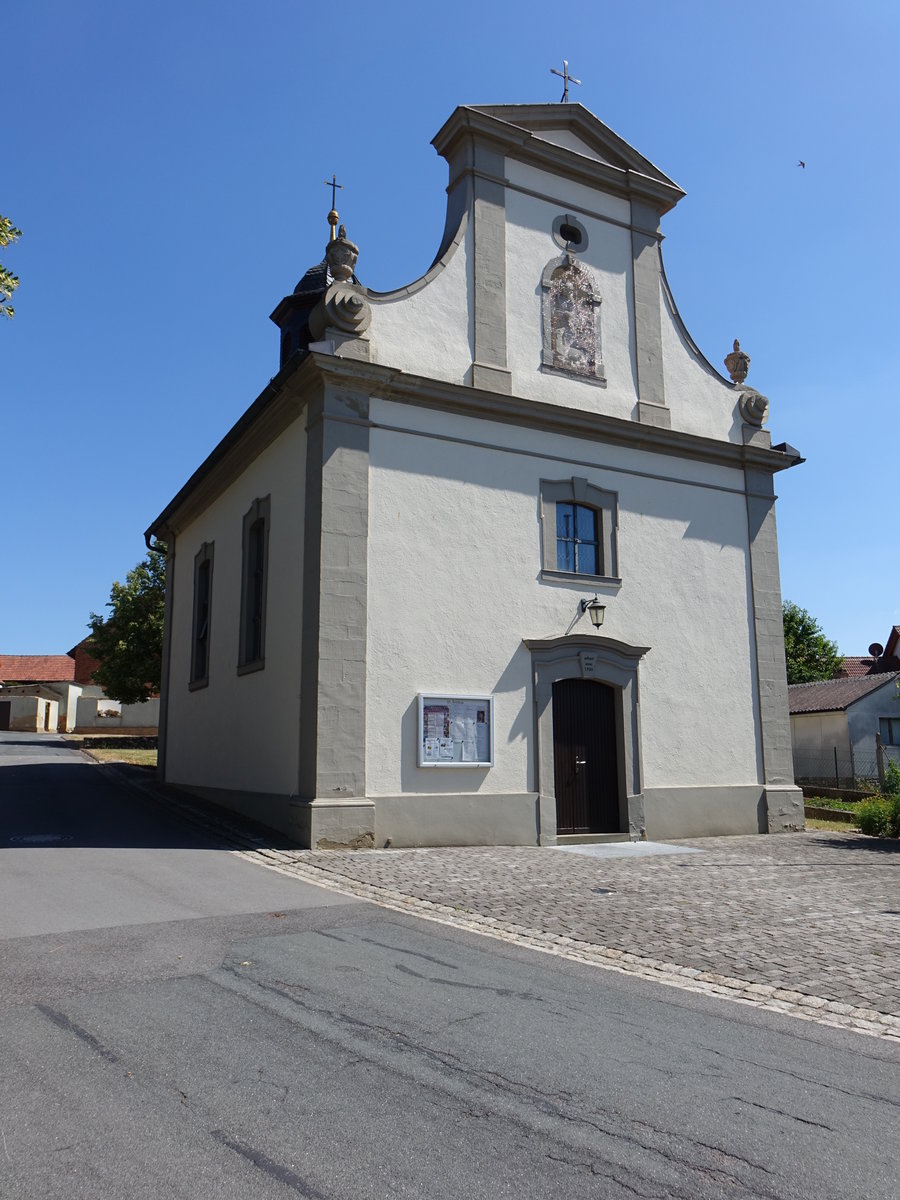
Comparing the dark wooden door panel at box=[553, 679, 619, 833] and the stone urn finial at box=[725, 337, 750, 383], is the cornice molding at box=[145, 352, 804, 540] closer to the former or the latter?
the stone urn finial at box=[725, 337, 750, 383]

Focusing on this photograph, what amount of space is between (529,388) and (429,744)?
18.8ft

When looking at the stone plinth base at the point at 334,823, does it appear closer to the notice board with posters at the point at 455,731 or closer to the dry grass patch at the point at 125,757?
the notice board with posters at the point at 455,731

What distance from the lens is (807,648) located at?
5031 cm

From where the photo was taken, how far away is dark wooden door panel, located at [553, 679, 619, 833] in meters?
13.9

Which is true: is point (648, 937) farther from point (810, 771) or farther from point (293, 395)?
point (810, 771)

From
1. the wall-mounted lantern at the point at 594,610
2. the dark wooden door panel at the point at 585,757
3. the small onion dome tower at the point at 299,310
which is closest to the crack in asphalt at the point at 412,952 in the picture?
the dark wooden door panel at the point at 585,757

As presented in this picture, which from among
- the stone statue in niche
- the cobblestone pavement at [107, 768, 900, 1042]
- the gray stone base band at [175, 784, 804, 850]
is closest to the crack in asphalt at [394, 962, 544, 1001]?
the cobblestone pavement at [107, 768, 900, 1042]

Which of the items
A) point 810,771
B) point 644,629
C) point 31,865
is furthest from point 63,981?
point 810,771

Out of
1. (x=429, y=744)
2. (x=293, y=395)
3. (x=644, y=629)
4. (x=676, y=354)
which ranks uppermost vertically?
(x=676, y=354)

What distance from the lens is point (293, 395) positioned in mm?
13492

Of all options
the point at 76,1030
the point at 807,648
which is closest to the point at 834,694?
the point at 807,648

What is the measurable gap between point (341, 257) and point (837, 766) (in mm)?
25575

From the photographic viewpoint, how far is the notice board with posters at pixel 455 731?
12547 mm

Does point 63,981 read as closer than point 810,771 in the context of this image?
Yes
